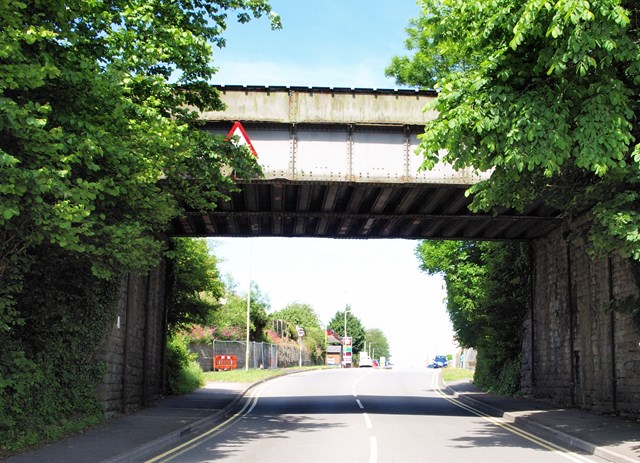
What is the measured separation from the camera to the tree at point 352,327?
14012 centimetres

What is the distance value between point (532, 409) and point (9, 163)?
17.2 metres

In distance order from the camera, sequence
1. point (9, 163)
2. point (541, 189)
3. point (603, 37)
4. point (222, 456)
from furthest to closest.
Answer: point (541, 189), point (222, 456), point (603, 37), point (9, 163)

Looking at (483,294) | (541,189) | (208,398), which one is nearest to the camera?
(541,189)

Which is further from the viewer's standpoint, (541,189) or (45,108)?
(541,189)

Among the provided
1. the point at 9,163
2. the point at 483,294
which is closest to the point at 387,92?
the point at 9,163

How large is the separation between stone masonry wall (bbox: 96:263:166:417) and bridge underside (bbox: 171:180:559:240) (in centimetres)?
279

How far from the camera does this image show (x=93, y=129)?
10.2 meters

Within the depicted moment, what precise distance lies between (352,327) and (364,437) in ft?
416

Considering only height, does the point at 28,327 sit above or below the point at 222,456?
above

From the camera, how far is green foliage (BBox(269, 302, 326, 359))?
88469mm

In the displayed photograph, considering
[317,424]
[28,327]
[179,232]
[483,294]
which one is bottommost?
[317,424]

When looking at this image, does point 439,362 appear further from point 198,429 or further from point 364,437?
point 364,437

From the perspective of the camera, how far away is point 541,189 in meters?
13.4

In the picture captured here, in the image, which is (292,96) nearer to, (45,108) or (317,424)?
(317,424)
